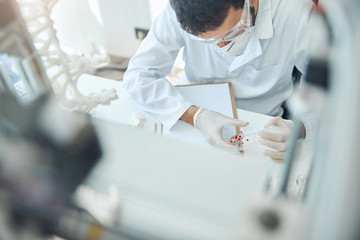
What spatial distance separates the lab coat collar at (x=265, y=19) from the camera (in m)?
1.10

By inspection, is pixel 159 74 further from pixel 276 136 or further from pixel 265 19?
pixel 276 136

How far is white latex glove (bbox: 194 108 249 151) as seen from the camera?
968mm

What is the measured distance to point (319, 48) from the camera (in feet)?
0.73

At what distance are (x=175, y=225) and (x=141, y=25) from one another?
2.06m

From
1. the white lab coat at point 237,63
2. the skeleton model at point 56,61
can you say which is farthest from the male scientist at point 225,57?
the skeleton model at point 56,61

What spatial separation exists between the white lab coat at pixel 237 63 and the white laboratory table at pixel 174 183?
73 centimetres

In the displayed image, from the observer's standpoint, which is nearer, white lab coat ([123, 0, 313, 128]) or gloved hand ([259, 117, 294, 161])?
gloved hand ([259, 117, 294, 161])

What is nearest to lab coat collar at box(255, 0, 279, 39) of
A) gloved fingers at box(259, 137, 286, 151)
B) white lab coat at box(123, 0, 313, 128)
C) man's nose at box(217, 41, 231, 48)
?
white lab coat at box(123, 0, 313, 128)

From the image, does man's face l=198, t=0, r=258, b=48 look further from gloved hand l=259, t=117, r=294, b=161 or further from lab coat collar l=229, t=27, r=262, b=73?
gloved hand l=259, t=117, r=294, b=161

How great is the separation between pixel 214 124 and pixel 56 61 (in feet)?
2.35

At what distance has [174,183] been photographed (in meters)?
0.32

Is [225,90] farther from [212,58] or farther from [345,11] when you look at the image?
[345,11]

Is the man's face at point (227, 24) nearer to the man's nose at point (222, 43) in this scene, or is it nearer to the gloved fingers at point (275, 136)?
the man's nose at point (222, 43)

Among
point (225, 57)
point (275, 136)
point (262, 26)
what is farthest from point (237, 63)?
point (275, 136)
